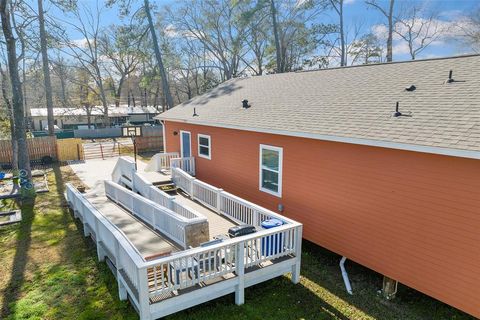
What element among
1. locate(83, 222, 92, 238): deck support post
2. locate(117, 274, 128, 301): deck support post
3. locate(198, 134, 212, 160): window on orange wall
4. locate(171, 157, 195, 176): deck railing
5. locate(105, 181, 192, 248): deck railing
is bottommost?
locate(117, 274, 128, 301): deck support post

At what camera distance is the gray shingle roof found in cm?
552

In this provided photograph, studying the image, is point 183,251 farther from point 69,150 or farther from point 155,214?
point 69,150

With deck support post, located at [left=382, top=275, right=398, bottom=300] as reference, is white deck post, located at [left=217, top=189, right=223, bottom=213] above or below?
above

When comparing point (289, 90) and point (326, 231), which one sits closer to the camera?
point (326, 231)

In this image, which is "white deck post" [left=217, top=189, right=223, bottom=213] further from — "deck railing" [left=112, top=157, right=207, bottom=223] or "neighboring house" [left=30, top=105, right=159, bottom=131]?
"neighboring house" [left=30, top=105, right=159, bottom=131]

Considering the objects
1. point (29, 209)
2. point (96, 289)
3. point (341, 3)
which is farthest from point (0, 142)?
point (341, 3)

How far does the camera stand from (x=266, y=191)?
363 inches

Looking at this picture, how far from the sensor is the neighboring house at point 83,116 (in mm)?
40150

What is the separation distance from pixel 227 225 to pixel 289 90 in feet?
19.1

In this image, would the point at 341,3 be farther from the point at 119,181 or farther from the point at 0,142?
the point at 0,142

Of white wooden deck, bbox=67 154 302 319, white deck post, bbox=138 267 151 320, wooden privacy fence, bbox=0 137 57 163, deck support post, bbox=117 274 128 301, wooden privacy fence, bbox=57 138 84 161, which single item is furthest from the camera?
wooden privacy fence, bbox=57 138 84 161

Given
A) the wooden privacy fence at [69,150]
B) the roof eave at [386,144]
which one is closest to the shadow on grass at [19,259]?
the roof eave at [386,144]

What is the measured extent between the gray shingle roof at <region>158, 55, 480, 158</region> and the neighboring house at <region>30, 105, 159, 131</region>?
31636mm

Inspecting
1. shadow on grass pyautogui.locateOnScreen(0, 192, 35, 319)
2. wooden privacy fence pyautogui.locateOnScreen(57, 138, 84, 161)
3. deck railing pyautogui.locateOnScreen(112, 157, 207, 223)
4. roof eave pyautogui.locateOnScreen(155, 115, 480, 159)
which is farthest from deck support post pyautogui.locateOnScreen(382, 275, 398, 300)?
wooden privacy fence pyautogui.locateOnScreen(57, 138, 84, 161)
